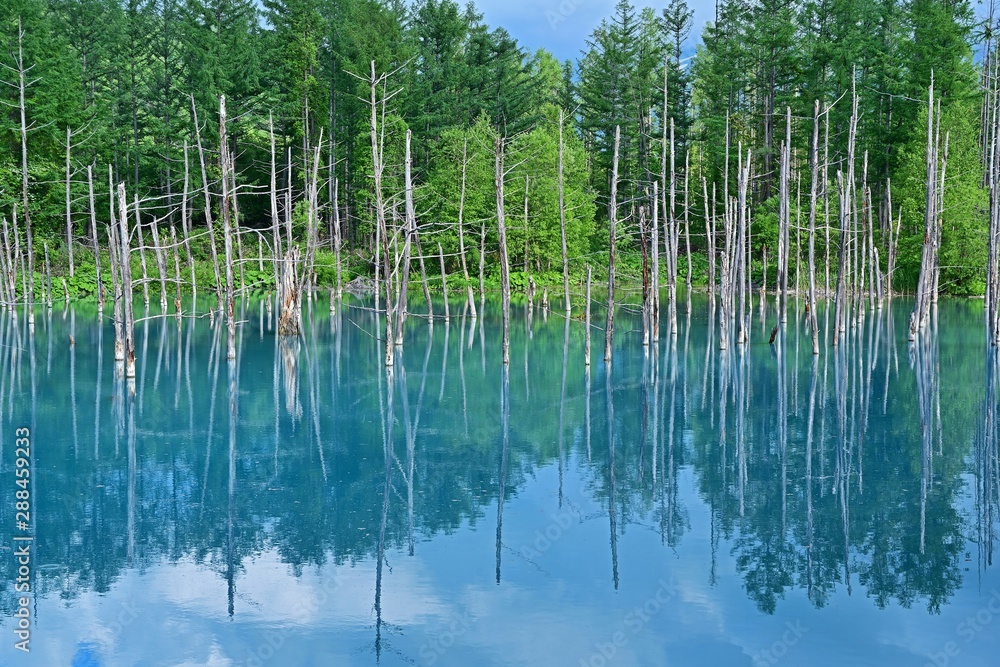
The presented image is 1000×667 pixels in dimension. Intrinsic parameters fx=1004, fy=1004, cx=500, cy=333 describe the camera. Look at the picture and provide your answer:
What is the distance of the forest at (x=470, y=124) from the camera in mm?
42719

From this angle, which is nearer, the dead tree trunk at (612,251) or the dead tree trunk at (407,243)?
the dead tree trunk at (612,251)

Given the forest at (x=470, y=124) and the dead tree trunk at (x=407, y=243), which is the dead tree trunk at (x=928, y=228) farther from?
the forest at (x=470, y=124)

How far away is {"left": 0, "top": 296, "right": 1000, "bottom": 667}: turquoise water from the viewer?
829 centimetres

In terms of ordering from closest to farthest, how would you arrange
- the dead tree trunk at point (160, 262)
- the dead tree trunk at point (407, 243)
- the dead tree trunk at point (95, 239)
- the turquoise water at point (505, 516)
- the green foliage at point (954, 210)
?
the turquoise water at point (505, 516), the dead tree trunk at point (407, 243), the dead tree trunk at point (160, 262), the dead tree trunk at point (95, 239), the green foliage at point (954, 210)

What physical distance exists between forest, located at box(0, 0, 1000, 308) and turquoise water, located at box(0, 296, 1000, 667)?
2092 centimetres

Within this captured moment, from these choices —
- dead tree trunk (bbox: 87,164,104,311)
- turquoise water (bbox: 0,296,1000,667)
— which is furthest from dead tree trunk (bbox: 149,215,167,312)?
turquoise water (bbox: 0,296,1000,667)

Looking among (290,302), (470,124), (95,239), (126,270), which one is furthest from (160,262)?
(470,124)

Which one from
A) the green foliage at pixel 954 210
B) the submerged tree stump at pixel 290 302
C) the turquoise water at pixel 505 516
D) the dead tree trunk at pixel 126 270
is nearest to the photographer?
the turquoise water at pixel 505 516

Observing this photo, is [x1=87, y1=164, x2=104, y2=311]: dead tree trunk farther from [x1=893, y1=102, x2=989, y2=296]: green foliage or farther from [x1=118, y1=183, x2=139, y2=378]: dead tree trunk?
[x1=893, y1=102, x2=989, y2=296]: green foliage

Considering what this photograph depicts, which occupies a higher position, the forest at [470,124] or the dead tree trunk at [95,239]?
the forest at [470,124]

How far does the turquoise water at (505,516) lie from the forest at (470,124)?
20.9 m

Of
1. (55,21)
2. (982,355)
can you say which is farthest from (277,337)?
(55,21)

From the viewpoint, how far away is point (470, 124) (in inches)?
2243

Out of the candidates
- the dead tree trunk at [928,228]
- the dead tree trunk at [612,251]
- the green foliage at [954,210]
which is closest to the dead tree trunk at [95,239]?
the dead tree trunk at [612,251]
